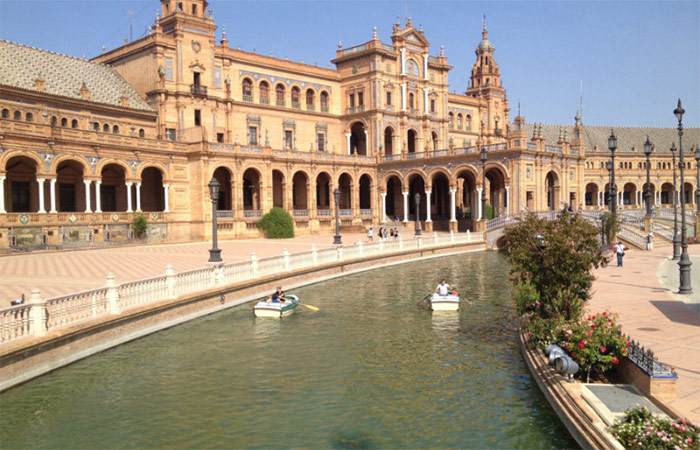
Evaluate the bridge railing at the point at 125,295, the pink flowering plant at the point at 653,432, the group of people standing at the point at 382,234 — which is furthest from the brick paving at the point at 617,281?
the group of people standing at the point at 382,234

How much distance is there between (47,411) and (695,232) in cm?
4361

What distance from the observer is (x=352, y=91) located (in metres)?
59.9

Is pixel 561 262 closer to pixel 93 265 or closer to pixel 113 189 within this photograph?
pixel 93 265

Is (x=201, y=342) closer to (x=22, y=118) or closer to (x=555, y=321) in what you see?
(x=555, y=321)

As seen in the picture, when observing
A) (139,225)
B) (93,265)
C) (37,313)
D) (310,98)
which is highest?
(310,98)

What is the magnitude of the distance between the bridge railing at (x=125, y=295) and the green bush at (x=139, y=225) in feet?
54.4

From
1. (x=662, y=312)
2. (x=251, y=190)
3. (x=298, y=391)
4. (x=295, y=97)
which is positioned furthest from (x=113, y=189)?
(x=662, y=312)

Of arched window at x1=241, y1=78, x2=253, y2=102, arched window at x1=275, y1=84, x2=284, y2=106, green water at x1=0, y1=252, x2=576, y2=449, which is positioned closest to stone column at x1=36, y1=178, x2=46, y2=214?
green water at x1=0, y1=252, x2=576, y2=449

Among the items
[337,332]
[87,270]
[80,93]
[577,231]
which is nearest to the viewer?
[577,231]

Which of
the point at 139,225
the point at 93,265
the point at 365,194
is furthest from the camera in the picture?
the point at 365,194

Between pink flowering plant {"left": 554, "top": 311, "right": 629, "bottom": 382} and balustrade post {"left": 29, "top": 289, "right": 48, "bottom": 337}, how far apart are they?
35.1 feet

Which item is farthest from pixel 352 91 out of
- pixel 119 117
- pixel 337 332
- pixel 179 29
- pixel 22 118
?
pixel 337 332

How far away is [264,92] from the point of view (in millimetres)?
54719

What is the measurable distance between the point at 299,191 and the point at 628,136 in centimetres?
5919
